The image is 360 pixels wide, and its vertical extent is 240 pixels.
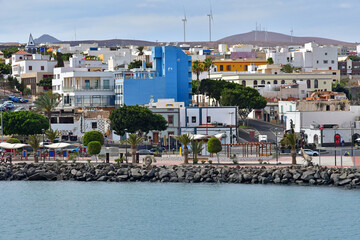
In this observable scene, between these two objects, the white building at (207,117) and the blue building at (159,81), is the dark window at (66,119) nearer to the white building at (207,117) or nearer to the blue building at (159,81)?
the blue building at (159,81)

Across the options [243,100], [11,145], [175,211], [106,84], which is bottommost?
[175,211]

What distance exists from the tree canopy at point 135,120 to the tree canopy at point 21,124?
7.42m

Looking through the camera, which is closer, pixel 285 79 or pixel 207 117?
pixel 207 117

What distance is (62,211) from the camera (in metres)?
52.0

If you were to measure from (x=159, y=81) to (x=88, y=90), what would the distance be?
9.14 m

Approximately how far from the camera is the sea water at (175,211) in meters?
45.2

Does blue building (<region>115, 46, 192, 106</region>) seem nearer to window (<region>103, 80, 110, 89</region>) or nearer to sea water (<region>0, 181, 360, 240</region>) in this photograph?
window (<region>103, 80, 110, 89</region>)

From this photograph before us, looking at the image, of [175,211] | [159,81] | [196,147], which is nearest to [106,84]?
[159,81]

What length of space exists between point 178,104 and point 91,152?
2241 centimetres

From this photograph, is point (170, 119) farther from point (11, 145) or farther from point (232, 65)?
point (232, 65)

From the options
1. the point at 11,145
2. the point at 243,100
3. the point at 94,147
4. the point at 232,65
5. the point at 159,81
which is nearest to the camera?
the point at 94,147

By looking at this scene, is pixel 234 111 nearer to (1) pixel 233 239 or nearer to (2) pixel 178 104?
(2) pixel 178 104

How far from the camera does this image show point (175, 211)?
51.4 metres

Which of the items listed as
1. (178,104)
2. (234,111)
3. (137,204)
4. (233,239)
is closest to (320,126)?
(234,111)
